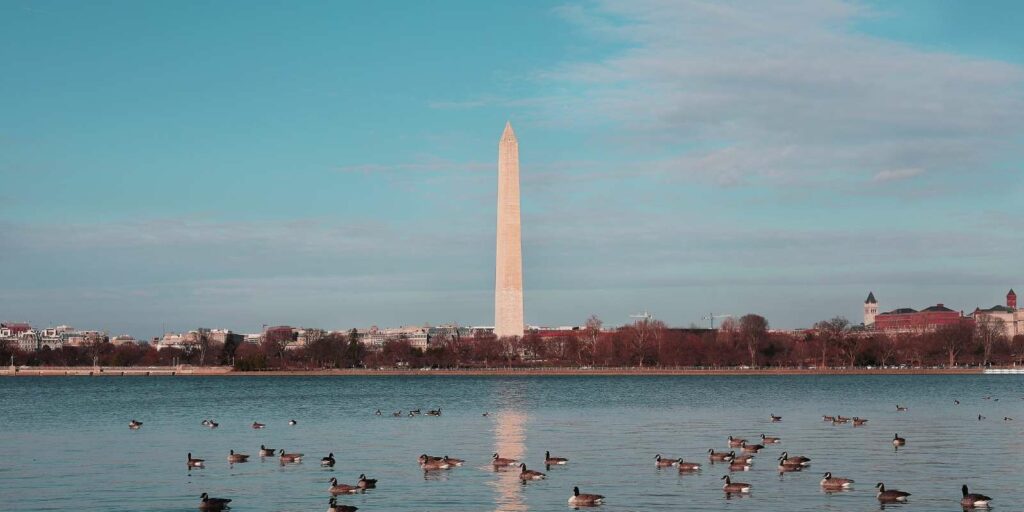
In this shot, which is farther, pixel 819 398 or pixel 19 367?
pixel 19 367

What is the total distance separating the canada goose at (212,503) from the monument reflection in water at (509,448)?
4787 millimetres

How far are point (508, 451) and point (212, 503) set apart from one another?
11.6 metres

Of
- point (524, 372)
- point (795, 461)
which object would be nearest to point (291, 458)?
point (795, 461)

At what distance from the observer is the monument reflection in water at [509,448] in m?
23.2

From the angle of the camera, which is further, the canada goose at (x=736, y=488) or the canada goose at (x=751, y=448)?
the canada goose at (x=751, y=448)

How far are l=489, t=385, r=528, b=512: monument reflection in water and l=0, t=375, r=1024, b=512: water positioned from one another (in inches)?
3.3

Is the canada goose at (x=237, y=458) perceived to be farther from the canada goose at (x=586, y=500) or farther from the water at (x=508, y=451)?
the canada goose at (x=586, y=500)

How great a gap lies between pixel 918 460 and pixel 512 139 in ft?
226

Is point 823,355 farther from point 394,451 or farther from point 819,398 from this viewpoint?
point 394,451

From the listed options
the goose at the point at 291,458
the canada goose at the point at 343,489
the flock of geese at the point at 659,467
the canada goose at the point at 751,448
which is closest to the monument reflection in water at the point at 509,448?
the flock of geese at the point at 659,467

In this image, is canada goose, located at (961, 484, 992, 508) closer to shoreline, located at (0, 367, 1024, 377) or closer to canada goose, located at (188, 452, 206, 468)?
canada goose, located at (188, 452, 206, 468)

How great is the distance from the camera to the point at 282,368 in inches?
5443

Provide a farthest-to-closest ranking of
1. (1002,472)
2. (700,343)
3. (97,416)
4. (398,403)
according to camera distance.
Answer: (700,343), (398,403), (97,416), (1002,472)

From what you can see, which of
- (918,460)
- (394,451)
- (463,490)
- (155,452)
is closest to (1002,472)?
(918,460)
